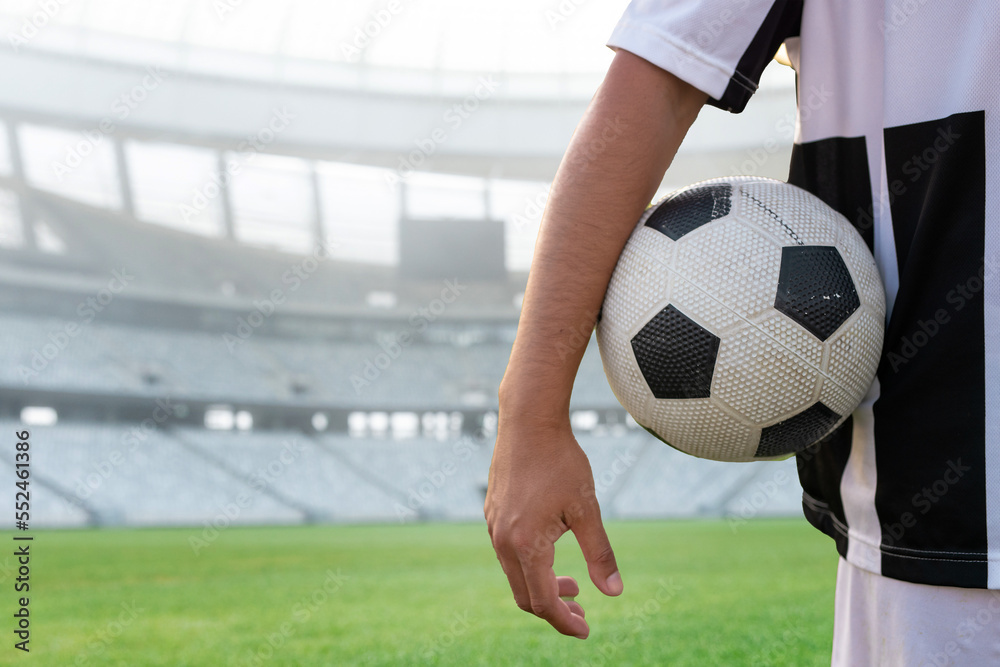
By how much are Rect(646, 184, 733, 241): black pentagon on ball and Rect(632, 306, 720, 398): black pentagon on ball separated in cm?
12

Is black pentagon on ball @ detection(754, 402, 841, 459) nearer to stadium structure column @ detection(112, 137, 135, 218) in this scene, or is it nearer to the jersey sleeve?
the jersey sleeve

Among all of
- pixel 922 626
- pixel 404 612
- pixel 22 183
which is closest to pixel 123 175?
pixel 22 183

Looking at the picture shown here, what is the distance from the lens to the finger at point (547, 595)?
83cm

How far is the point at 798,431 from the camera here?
35.6 inches

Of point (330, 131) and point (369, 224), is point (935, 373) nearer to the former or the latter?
point (330, 131)

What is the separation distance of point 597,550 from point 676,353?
27 centimetres

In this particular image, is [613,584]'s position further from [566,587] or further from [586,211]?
[586,211]

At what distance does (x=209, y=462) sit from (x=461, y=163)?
11948mm

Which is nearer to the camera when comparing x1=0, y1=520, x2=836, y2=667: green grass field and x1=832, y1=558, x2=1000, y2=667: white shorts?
x1=832, y1=558, x2=1000, y2=667: white shorts

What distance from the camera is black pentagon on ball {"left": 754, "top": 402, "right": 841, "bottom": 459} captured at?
2.90 ft

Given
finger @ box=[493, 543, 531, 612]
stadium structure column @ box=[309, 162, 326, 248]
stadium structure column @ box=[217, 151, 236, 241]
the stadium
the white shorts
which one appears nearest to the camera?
the white shorts

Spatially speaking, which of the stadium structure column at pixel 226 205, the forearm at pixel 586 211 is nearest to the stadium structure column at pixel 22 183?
the stadium structure column at pixel 226 205

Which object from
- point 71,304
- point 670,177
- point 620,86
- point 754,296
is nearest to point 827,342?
point 754,296

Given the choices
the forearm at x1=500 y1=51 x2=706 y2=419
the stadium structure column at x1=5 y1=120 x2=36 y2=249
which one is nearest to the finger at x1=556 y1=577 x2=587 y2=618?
the forearm at x1=500 y1=51 x2=706 y2=419
